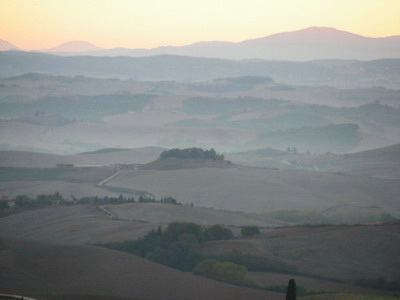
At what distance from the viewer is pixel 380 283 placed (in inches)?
1841

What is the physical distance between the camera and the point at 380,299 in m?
38.9

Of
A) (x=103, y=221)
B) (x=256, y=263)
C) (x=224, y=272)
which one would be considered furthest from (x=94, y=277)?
(x=103, y=221)

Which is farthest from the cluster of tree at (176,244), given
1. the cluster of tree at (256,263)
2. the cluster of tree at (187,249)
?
the cluster of tree at (256,263)

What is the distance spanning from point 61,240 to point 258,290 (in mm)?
20962

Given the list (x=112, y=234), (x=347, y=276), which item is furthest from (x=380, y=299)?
(x=112, y=234)

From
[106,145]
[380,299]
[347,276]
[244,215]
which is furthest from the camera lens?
[106,145]

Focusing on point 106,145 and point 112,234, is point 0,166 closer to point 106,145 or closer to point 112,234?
point 112,234

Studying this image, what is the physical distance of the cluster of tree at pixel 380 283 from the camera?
45953 millimetres

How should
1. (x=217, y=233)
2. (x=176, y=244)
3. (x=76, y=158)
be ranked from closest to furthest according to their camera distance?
(x=176, y=244) → (x=217, y=233) → (x=76, y=158)

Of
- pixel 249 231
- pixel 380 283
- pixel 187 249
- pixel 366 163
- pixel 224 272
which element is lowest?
pixel 380 283

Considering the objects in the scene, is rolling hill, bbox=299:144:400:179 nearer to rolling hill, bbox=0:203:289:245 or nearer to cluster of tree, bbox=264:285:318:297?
rolling hill, bbox=0:203:289:245

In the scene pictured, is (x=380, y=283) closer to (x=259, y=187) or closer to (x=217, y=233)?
(x=217, y=233)

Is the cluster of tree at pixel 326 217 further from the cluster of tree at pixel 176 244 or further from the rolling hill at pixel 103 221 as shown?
the cluster of tree at pixel 176 244

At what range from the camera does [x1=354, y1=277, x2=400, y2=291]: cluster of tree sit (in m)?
46.0
